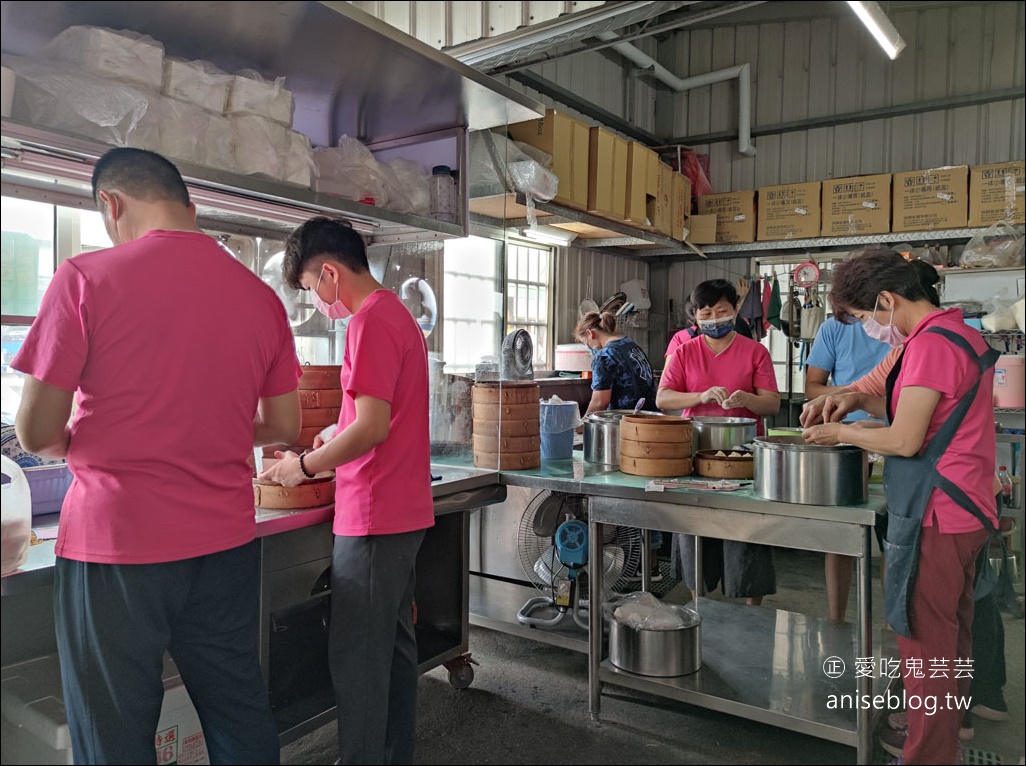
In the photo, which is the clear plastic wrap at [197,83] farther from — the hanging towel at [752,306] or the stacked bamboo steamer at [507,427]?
the hanging towel at [752,306]

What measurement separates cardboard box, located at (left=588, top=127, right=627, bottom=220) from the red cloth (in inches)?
144

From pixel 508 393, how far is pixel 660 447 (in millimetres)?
659

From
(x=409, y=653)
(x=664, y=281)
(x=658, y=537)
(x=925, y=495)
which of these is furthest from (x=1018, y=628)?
(x=664, y=281)

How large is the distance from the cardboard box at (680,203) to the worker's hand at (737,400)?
3.82m

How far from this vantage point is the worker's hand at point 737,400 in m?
3.27

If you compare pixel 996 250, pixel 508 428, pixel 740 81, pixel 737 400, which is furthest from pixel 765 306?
pixel 508 428

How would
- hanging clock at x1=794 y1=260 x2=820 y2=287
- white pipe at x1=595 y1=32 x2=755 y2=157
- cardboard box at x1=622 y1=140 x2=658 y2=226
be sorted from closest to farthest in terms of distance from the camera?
cardboard box at x1=622 y1=140 x2=658 y2=226
hanging clock at x1=794 y1=260 x2=820 y2=287
white pipe at x1=595 y1=32 x2=755 y2=157

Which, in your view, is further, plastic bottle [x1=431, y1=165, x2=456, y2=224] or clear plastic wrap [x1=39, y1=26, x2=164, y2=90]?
plastic bottle [x1=431, y1=165, x2=456, y2=224]

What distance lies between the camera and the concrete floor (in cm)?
257

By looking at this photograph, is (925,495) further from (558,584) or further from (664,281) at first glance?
(664,281)

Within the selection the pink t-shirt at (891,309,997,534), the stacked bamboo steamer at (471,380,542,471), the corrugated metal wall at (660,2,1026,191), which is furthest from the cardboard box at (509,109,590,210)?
the corrugated metal wall at (660,2,1026,191)

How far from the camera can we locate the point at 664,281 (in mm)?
8188

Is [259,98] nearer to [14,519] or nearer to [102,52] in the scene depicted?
[102,52]

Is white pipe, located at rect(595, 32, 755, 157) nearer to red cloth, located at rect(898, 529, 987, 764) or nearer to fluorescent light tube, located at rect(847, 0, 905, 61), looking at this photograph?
fluorescent light tube, located at rect(847, 0, 905, 61)
